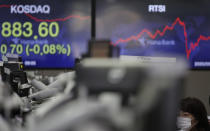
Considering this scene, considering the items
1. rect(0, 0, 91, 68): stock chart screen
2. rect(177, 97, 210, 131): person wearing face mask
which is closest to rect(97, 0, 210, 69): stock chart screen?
rect(0, 0, 91, 68): stock chart screen

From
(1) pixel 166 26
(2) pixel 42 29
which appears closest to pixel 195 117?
(1) pixel 166 26

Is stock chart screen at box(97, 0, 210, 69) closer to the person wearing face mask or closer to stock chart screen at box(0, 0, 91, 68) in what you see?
stock chart screen at box(0, 0, 91, 68)

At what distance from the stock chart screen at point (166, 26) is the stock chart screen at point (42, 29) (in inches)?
13.6

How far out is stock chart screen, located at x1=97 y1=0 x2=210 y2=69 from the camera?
394 centimetres

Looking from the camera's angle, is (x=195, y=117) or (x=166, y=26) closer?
(x=195, y=117)

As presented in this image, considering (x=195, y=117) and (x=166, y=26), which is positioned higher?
(x=166, y=26)

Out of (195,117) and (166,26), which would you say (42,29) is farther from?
(195,117)

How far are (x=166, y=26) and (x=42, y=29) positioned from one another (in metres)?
1.50

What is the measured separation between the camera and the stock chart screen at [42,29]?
13.1 feet

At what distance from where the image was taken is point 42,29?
13.1 ft

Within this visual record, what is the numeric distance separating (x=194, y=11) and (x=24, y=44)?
6.88 ft

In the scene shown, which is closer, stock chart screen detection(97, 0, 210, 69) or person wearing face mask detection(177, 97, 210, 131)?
person wearing face mask detection(177, 97, 210, 131)

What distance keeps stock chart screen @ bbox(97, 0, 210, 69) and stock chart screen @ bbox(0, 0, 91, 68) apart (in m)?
Answer: 0.34

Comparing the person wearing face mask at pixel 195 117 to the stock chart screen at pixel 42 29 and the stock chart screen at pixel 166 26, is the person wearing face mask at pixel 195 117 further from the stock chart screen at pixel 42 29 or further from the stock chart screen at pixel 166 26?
the stock chart screen at pixel 42 29
